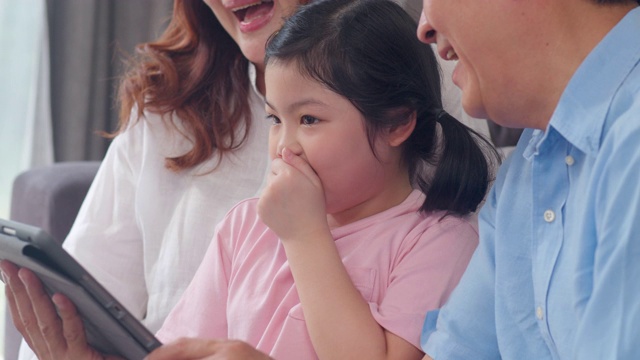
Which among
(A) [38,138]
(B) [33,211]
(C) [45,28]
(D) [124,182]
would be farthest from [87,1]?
(D) [124,182]

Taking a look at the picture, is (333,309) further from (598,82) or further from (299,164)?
(598,82)

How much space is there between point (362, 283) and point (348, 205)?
0.12 m

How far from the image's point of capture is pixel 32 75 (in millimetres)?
3410

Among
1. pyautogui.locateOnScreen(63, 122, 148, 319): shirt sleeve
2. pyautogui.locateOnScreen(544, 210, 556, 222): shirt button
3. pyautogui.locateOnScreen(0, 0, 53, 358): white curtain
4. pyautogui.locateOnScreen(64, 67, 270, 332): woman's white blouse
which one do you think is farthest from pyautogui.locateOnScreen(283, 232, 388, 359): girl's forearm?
pyautogui.locateOnScreen(0, 0, 53, 358): white curtain

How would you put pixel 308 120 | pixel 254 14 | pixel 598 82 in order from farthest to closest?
pixel 254 14
pixel 308 120
pixel 598 82

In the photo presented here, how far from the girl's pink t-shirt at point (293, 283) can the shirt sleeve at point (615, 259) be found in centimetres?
35

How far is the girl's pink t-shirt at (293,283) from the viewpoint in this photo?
1191mm

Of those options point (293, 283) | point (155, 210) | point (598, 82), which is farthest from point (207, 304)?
point (598, 82)

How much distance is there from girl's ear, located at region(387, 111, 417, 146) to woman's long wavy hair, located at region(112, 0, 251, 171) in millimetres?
420

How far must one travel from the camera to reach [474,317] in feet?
3.59

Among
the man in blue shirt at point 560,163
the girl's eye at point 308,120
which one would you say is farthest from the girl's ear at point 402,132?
the man in blue shirt at point 560,163

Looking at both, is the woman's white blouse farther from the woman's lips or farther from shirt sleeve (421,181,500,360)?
shirt sleeve (421,181,500,360)

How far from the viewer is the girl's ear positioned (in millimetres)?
1285

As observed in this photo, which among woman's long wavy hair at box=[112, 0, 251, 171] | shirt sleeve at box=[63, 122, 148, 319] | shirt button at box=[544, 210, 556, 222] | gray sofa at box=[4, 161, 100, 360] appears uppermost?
shirt button at box=[544, 210, 556, 222]
